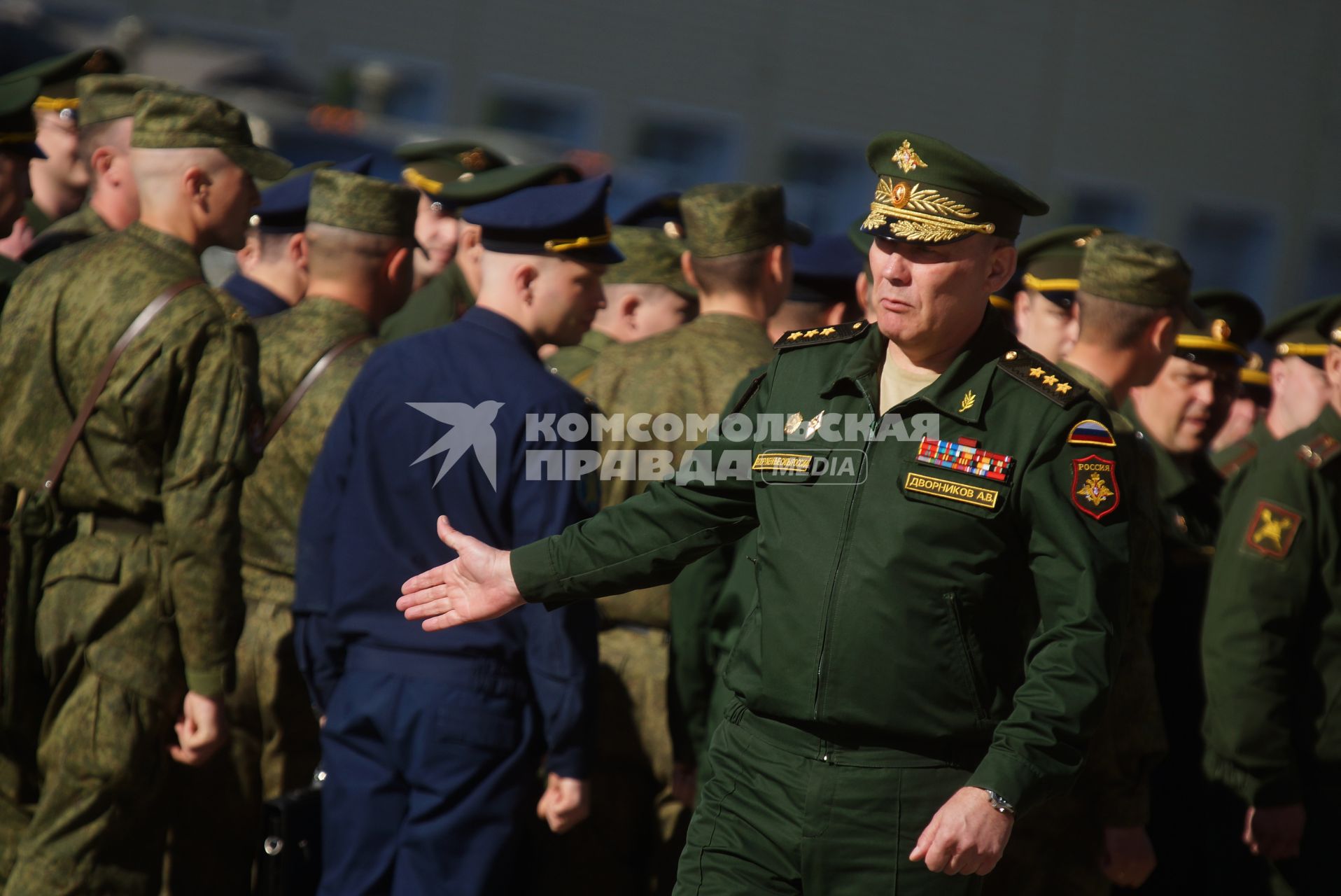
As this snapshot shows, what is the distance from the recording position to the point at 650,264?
21.0 feet

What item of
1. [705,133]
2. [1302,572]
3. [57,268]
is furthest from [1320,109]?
[57,268]

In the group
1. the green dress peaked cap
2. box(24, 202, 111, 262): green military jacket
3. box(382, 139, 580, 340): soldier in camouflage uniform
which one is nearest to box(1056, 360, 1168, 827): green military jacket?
the green dress peaked cap

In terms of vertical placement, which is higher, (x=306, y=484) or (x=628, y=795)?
(x=306, y=484)

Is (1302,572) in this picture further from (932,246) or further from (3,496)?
(3,496)

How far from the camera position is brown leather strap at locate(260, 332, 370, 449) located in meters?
4.91

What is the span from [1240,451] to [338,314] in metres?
4.42

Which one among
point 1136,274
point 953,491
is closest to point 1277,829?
point 1136,274

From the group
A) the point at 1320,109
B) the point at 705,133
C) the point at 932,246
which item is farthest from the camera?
the point at 1320,109

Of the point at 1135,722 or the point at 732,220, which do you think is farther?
the point at 732,220

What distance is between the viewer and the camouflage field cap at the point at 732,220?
5.23 meters

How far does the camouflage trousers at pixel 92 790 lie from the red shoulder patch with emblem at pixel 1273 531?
3.36m

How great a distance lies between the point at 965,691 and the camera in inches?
118

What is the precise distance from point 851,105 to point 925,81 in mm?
1354

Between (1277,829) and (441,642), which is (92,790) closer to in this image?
(441,642)
